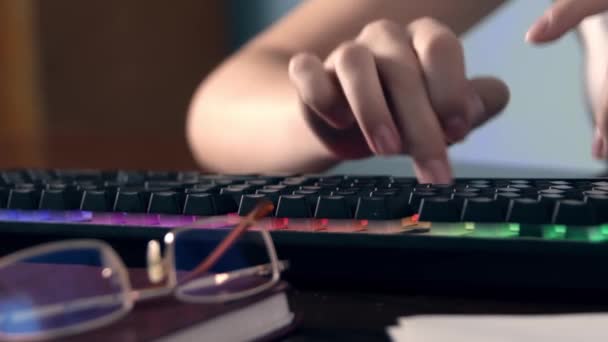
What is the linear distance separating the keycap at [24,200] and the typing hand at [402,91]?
0.24 meters

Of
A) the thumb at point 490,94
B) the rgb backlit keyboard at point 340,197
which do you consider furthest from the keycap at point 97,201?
the thumb at point 490,94

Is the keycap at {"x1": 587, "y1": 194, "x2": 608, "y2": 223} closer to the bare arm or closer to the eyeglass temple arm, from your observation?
the eyeglass temple arm

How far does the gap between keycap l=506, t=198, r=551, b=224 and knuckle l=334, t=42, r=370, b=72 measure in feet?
0.84

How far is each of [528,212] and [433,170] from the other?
226 millimetres

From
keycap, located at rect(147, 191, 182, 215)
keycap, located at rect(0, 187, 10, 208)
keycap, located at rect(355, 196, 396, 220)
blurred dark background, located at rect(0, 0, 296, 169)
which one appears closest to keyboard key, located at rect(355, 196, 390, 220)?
keycap, located at rect(355, 196, 396, 220)

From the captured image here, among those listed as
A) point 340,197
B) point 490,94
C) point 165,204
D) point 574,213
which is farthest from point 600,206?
point 490,94

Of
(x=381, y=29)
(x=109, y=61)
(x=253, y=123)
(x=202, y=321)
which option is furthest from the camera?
(x=109, y=61)

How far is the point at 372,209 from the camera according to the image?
1.21ft

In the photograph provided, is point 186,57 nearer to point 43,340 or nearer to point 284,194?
point 284,194

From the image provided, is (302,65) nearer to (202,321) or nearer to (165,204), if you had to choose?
(165,204)

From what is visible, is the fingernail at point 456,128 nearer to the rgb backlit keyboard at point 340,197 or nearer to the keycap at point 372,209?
the rgb backlit keyboard at point 340,197

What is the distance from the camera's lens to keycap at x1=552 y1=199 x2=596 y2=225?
1.09 feet

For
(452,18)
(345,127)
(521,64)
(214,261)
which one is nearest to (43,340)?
(214,261)

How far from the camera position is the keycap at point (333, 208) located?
37cm
